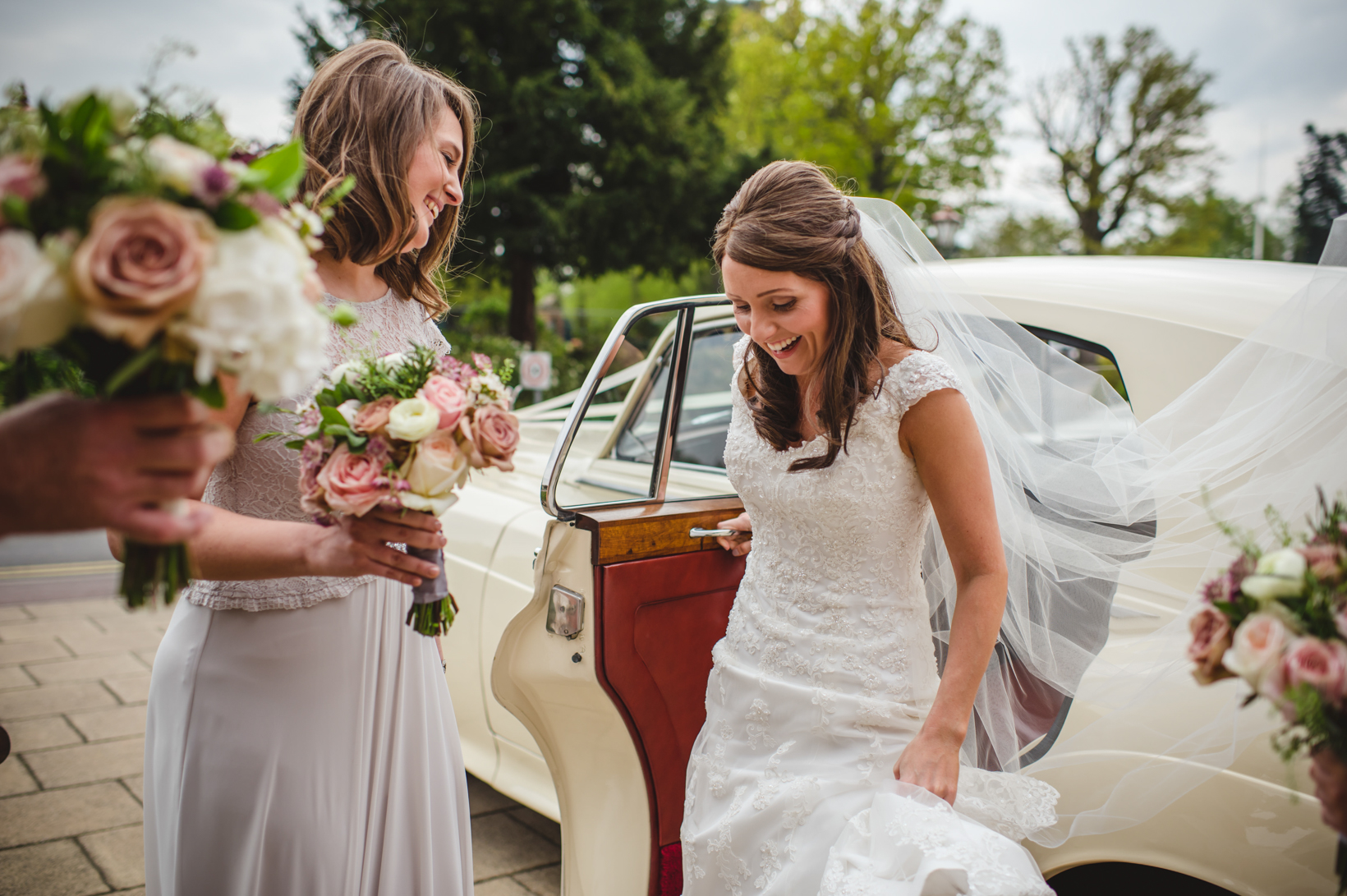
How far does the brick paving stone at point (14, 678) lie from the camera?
178 inches

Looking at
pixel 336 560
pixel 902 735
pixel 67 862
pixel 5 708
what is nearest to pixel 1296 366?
pixel 902 735

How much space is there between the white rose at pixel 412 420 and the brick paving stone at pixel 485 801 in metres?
2.67

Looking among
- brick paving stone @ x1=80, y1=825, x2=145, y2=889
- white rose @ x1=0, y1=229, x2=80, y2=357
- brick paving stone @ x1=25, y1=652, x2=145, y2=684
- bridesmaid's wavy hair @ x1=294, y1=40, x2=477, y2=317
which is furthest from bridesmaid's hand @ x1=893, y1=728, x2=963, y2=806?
brick paving stone @ x1=25, y1=652, x2=145, y2=684

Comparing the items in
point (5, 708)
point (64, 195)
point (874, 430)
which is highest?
point (64, 195)

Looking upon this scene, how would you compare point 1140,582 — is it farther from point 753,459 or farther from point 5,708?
point 5,708

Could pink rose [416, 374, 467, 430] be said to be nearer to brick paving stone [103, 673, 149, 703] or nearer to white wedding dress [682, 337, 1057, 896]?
white wedding dress [682, 337, 1057, 896]

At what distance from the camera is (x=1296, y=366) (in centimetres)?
169

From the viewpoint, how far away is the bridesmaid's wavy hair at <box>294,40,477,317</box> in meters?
1.63

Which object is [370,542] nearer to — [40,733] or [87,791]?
[87,791]

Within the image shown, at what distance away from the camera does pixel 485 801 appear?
367 cm

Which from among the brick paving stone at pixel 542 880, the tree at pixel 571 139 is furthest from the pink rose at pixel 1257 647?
the tree at pixel 571 139

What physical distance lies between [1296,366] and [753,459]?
1128mm

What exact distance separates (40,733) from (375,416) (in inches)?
155

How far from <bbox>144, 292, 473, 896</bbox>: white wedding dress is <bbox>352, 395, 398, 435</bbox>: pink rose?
242 mm
